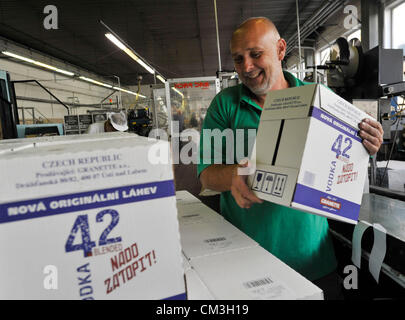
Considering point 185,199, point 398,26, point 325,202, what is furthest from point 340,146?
point 398,26

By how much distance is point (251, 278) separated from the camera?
741 mm

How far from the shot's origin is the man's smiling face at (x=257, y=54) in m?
1.17

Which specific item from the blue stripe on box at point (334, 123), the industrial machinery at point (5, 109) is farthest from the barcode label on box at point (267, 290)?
the industrial machinery at point (5, 109)

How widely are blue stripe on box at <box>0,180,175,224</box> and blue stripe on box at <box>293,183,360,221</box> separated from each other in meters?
0.43

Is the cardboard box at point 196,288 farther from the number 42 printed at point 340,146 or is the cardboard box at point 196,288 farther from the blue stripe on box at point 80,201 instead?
the number 42 printed at point 340,146

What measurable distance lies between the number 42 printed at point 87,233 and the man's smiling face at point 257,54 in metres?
0.94

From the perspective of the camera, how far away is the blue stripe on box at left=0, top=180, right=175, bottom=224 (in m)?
0.44

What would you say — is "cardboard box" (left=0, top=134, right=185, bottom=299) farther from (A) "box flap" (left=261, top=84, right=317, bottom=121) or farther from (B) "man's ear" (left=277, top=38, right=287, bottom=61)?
(B) "man's ear" (left=277, top=38, right=287, bottom=61)

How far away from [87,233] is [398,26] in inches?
300

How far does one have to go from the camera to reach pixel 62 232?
18.1 inches

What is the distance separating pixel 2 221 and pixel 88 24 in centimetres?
914

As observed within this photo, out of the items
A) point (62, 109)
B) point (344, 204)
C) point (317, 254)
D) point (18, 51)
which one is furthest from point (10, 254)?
point (62, 109)
